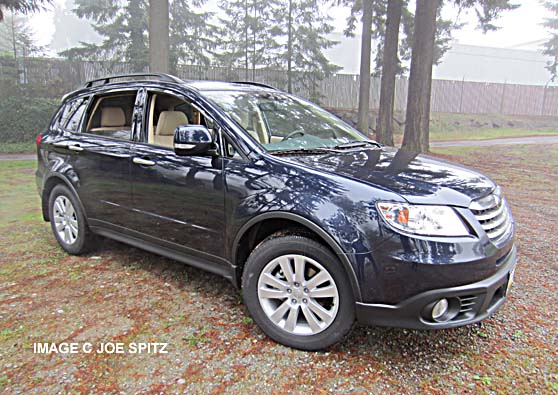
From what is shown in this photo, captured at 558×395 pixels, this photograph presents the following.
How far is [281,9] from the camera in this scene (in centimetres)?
2238

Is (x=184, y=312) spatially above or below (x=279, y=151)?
below

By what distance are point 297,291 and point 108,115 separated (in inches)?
115

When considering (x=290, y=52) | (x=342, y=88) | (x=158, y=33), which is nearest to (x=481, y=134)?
(x=342, y=88)

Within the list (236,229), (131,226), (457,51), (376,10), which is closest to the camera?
(236,229)

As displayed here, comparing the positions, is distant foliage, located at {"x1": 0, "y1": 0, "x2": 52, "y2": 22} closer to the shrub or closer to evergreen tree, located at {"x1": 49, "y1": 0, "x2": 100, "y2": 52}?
the shrub

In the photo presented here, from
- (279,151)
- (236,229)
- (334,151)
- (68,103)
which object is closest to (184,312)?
(236,229)

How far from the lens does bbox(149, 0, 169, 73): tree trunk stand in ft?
30.7

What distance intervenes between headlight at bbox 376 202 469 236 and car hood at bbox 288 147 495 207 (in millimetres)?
56

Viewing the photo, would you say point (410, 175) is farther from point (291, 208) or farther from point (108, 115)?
point (108, 115)

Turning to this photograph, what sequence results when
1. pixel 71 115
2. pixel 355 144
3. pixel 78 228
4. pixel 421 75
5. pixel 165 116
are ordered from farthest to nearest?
pixel 421 75, pixel 71 115, pixel 78 228, pixel 165 116, pixel 355 144

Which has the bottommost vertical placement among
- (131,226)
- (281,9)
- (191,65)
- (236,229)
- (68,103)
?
(131,226)

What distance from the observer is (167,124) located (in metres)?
4.00

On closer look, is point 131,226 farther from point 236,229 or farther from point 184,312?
point 236,229

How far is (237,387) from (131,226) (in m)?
1.96
